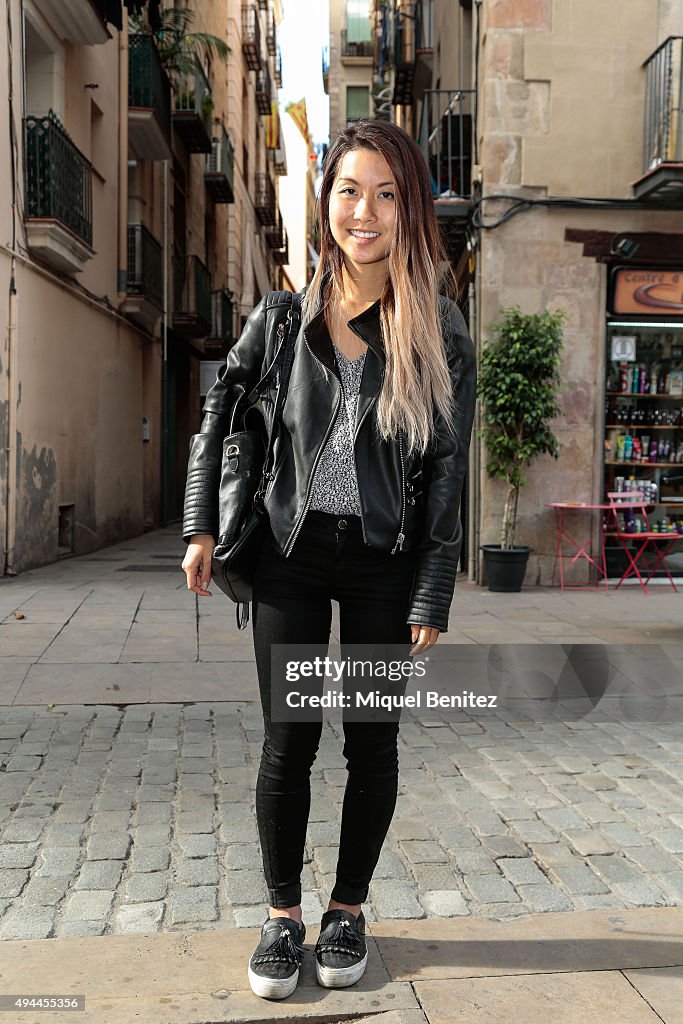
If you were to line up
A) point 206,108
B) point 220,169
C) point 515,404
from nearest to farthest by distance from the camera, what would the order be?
point 515,404 < point 206,108 < point 220,169

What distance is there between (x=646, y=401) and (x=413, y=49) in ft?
29.3

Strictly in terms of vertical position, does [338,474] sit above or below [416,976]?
above

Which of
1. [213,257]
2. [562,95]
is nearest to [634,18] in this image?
[562,95]

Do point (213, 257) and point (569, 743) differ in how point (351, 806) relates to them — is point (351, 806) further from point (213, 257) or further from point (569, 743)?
point (213, 257)

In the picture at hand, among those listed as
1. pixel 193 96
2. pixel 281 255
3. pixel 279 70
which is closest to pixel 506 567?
pixel 193 96

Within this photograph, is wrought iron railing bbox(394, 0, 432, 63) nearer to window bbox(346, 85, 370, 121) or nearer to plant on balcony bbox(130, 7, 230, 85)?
plant on balcony bbox(130, 7, 230, 85)

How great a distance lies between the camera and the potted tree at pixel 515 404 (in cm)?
981

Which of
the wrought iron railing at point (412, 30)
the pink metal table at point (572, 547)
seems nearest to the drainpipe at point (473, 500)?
the pink metal table at point (572, 547)

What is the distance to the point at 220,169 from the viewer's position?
23141mm

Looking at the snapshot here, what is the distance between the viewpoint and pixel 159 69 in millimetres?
16641

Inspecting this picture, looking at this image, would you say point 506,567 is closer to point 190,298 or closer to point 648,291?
point 648,291

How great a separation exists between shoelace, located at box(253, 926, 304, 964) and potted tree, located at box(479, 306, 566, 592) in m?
7.61

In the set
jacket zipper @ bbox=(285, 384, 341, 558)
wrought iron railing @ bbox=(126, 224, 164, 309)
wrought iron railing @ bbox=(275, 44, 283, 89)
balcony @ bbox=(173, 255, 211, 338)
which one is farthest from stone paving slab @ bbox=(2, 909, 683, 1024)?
wrought iron railing @ bbox=(275, 44, 283, 89)

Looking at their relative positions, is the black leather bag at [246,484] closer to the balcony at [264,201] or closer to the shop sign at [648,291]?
the shop sign at [648,291]
